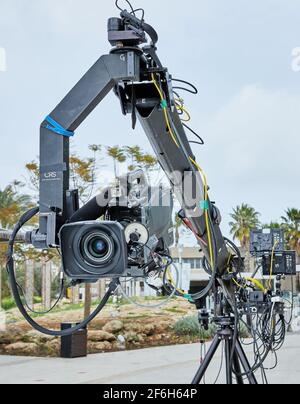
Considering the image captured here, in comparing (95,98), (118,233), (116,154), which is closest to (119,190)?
(118,233)

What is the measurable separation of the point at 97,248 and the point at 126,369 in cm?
750

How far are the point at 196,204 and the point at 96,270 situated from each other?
48.3 inches

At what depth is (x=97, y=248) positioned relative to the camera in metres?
2.57

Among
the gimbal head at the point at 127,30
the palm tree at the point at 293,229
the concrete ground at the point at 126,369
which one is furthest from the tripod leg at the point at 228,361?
the palm tree at the point at 293,229

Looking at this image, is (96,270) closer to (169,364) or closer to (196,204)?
(196,204)

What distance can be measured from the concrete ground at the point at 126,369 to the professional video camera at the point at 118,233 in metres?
5.44

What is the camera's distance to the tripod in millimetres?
4355

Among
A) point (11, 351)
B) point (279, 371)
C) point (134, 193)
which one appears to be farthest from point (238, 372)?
point (11, 351)

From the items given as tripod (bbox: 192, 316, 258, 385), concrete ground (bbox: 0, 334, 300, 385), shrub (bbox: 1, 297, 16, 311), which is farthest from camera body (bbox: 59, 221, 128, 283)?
shrub (bbox: 1, 297, 16, 311)

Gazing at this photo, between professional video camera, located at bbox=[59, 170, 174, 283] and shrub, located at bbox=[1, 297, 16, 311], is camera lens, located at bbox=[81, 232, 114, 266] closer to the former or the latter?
professional video camera, located at bbox=[59, 170, 174, 283]

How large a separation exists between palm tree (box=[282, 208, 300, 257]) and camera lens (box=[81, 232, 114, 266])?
32.2 meters

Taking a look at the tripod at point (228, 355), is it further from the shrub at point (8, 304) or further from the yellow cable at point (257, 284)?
the shrub at point (8, 304)

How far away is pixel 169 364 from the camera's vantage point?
10.2 m

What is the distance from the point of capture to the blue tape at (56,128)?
260 centimetres
